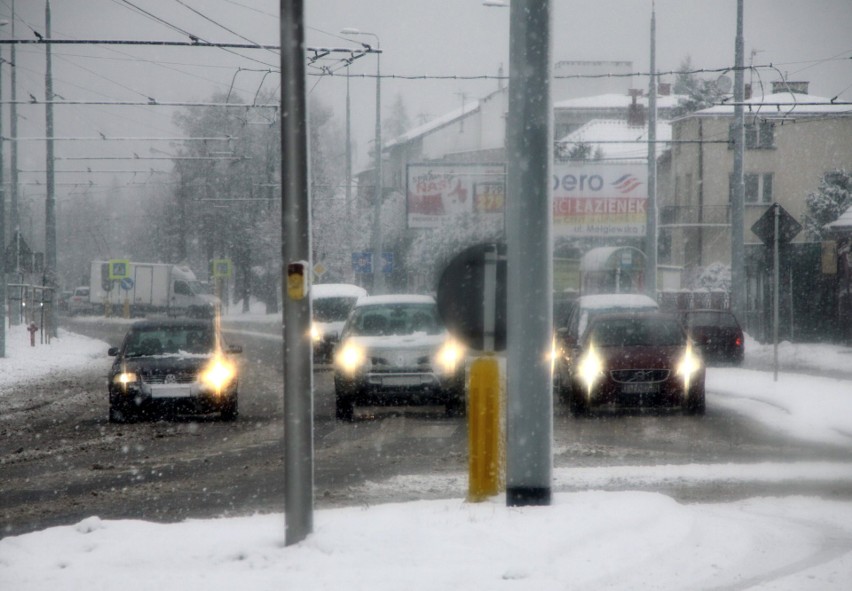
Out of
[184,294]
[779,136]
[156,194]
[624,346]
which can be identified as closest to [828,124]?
[779,136]

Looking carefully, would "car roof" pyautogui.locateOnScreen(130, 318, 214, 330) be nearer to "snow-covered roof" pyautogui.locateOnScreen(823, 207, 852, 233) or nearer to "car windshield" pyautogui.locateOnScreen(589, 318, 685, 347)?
"car windshield" pyautogui.locateOnScreen(589, 318, 685, 347)

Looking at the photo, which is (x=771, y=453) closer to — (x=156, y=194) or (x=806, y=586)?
(x=806, y=586)

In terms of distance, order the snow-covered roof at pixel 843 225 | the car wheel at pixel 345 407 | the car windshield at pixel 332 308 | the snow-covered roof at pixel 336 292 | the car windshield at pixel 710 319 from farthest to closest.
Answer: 1. the snow-covered roof at pixel 843 225
2. the snow-covered roof at pixel 336 292
3. the car windshield at pixel 332 308
4. the car windshield at pixel 710 319
5. the car wheel at pixel 345 407

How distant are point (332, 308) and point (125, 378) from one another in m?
15.8

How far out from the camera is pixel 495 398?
826 cm

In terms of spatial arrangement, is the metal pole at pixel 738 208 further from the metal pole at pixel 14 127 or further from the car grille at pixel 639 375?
the metal pole at pixel 14 127

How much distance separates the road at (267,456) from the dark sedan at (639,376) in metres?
0.30

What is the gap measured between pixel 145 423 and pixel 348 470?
6306 mm

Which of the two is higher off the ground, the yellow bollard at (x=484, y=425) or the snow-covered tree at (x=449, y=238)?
the snow-covered tree at (x=449, y=238)

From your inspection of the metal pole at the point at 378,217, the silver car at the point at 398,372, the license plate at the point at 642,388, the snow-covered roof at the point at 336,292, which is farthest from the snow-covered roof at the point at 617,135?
the silver car at the point at 398,372

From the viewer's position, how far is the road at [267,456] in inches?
402

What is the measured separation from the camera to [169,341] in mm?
18188

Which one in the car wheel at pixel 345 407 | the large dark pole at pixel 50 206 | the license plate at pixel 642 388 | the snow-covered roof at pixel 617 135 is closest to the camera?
the license plate at pixel 642 388

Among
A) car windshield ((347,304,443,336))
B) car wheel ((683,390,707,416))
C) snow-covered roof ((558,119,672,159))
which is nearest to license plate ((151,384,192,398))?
car windshield ((347,304,443,336))
